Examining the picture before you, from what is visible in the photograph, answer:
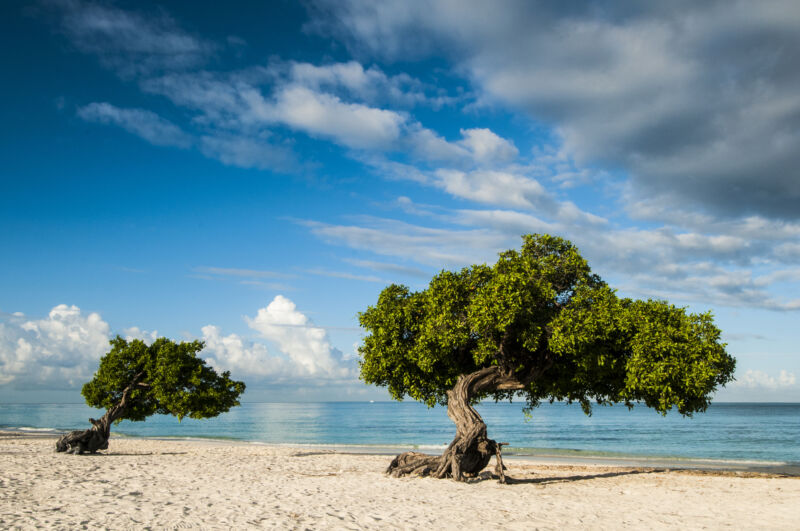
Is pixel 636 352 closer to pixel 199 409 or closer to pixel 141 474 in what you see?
pixel 141 474

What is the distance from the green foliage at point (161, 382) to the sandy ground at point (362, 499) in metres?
7.62

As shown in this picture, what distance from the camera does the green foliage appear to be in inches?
1214

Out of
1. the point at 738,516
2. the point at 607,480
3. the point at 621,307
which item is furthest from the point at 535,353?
the point at 738,516

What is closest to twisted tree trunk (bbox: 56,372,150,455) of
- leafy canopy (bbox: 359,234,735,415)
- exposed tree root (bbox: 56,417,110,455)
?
exposed tree root (bbox: 56,417,110,455)

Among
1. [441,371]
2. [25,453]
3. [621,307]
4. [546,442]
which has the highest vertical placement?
[621,307]

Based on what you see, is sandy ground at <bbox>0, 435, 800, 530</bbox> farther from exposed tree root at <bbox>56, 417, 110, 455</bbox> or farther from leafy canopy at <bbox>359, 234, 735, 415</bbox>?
exposed tree root at <bbox>56, 417, 110, 455</bbox>

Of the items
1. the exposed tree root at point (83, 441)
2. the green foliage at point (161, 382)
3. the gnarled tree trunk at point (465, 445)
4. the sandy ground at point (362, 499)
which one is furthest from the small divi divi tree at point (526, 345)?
the exposed tree root at point (83, 441)

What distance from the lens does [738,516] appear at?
45.6ft

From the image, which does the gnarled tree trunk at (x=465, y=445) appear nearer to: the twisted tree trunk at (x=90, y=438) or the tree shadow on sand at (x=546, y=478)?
the tree shadow on sand at (x=546, y=478)

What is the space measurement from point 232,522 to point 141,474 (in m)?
10.1

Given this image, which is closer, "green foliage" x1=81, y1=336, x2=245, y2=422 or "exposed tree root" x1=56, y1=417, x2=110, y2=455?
"exposed tree root" x1=56, y1=417, x2=110, y2=455

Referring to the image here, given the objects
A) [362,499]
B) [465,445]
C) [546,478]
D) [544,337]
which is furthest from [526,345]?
[362,499]

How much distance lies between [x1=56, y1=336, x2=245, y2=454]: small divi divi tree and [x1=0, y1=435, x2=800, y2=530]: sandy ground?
7607mm

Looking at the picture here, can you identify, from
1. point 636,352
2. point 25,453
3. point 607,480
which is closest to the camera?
point 636,352
